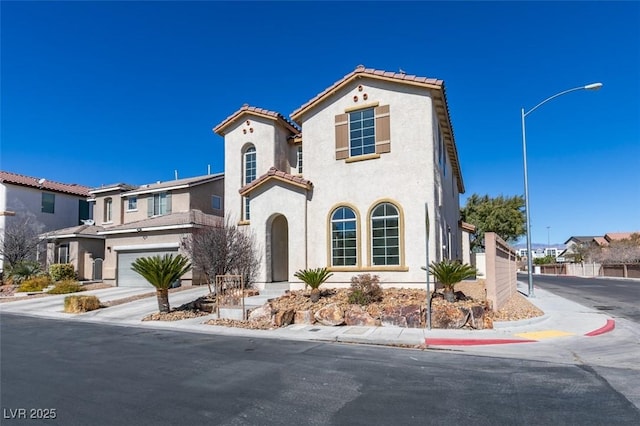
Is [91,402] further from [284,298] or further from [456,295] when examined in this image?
[456,295]

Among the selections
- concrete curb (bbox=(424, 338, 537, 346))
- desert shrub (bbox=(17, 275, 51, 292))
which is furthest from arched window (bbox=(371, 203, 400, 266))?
desert shrub (bbox=(17, 275, 51, 292))

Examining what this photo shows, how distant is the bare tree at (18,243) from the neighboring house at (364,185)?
68.9ft

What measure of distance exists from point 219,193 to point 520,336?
937 inches

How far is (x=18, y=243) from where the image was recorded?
30812mm

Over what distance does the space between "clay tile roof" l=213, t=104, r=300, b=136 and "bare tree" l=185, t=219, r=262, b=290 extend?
605cm

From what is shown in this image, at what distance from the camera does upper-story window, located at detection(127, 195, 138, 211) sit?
31.2 meters

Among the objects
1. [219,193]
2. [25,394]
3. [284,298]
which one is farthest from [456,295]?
[219,193]

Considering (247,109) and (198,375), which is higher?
(247,109)

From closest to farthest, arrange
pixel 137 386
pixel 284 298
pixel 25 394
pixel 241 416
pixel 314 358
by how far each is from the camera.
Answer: pixel 241 416
pixel 25 394
pixel 137 386
pixel 314 358
pixel 284 298

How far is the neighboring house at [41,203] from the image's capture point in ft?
111

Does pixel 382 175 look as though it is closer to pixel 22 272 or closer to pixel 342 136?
pixel 342 136

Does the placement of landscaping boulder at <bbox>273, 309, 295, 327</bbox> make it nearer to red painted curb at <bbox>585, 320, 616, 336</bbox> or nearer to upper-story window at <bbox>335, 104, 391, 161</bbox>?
upper-story window at <bbox>335, 104, 391, 161</bbox>

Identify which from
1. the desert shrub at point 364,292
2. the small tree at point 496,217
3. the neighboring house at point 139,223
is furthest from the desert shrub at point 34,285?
the small tree at point 496,217

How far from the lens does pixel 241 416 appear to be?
5.39m
